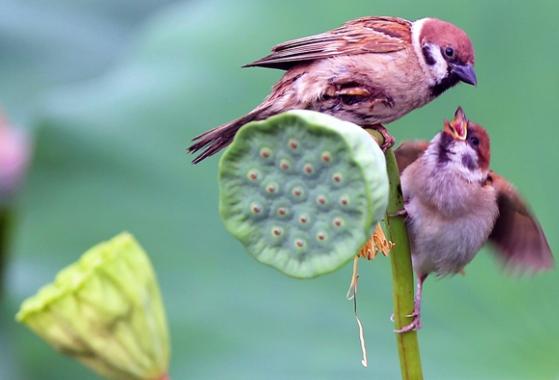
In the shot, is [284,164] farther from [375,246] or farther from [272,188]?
[375,246]

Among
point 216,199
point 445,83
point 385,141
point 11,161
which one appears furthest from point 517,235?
point 11,161

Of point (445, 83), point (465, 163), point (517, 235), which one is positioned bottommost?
point (517, 235)

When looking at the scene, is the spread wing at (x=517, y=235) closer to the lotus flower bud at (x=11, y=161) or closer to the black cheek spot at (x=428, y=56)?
the black cheek spot at (x=428, y=56)

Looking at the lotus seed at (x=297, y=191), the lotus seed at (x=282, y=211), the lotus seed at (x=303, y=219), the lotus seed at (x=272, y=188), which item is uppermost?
the lotus seed at (x=272, y=188)

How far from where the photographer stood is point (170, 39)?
2.67 meters

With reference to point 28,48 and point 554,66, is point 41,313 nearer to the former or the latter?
point 554,66

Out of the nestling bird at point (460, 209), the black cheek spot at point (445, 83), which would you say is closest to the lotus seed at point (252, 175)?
the nestling bird at point (460, 209)

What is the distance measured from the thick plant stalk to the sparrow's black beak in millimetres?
593

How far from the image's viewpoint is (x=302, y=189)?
3.69 feet

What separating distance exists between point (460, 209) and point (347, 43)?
0.32m

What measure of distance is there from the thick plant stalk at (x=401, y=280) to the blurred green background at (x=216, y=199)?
0.86 m

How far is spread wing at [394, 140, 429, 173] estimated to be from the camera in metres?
A: 1.78

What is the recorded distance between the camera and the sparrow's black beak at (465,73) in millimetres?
1781

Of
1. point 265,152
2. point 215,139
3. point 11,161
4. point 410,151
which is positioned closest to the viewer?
point 265,152
